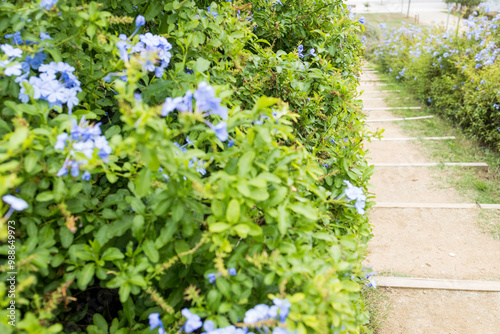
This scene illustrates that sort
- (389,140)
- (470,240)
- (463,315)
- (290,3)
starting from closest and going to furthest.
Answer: (463,315), (290,3), (470,240), (389,140)

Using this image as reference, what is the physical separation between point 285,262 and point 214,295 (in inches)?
8.6

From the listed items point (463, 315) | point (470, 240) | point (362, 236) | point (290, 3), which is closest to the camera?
point (362, 236)

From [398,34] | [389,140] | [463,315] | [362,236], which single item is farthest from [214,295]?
[398,34]

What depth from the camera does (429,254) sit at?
3348 mm

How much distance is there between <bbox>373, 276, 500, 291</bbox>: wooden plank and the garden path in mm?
33

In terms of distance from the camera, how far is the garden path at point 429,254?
2.67 meters

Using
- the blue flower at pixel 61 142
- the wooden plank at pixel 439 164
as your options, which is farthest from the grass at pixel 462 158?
the blue flower at pixel 61 142

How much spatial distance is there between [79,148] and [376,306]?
236 centimetres

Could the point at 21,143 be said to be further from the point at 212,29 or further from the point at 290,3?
the point at 290,3

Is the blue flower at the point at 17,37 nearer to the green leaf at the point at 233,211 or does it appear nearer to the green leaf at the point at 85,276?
the green leaf at the point at 85,276

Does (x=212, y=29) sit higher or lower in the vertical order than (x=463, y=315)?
higher

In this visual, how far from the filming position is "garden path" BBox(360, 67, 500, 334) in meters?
2.67

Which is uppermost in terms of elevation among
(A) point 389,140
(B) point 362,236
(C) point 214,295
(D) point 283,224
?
(D) point 283,224

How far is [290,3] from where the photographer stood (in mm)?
2938
